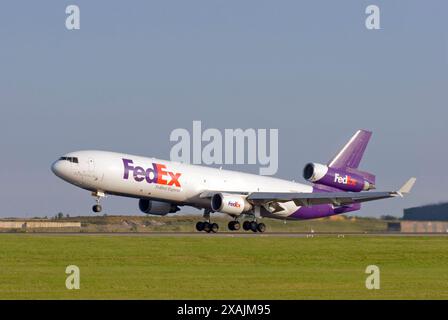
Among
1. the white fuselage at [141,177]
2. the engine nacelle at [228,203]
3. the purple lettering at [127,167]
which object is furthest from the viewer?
the engine nacelle at [228,203]

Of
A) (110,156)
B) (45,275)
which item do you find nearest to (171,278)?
(45,275)

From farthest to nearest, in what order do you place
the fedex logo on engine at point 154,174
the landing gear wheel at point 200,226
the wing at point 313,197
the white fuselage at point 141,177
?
the landing gear wheel at point 200,226 → the wing at point 313,197 → the fedex logo on engine at point 154,174 → the white fuselage at point 141,177

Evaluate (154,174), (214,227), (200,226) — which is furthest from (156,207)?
(154,174)

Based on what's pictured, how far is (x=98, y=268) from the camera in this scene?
38.5 meters

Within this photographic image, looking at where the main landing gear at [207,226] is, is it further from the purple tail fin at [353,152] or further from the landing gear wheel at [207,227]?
the purple tail fin at [353,152]

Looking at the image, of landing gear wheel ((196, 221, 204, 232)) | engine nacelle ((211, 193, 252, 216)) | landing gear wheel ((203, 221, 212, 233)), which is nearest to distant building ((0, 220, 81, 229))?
landing gear wheel ((196, 221, 204, 232))

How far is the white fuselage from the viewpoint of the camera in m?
66.2

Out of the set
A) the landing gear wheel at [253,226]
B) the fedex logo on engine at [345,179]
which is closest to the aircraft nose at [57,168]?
the landing gear wheel at [253,226]

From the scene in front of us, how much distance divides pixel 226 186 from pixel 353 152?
14.3 meters

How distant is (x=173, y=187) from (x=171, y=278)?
117 ft

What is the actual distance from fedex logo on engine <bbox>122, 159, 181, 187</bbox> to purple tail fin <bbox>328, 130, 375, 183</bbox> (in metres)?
17.6

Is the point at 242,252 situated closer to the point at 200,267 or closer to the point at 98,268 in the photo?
the point at 200,267

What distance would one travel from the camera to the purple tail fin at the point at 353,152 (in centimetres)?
8275

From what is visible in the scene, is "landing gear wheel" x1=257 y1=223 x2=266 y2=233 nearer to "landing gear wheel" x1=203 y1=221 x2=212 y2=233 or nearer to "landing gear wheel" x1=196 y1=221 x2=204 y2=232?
"landing gear wheel" x1=203 y1=221 x2=212 y2=233
